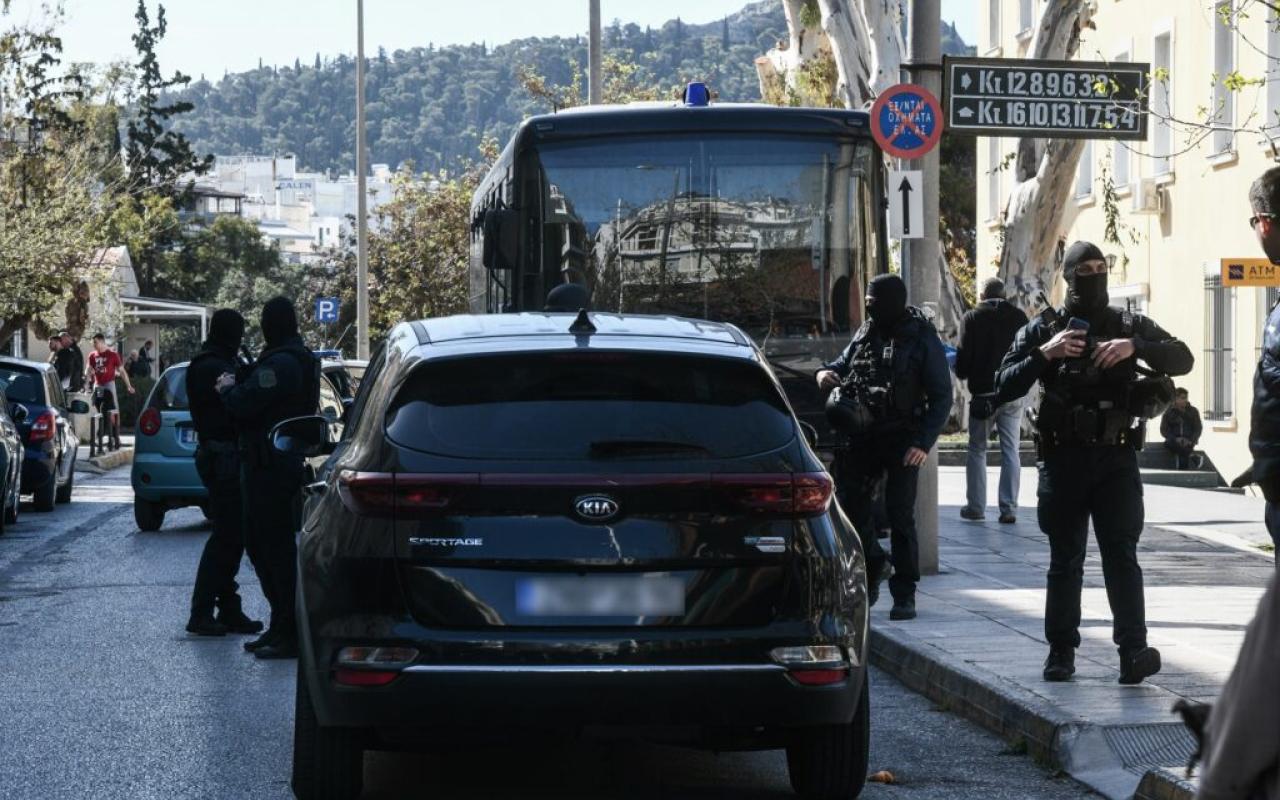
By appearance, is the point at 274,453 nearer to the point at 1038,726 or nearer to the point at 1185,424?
the point at 1038,726

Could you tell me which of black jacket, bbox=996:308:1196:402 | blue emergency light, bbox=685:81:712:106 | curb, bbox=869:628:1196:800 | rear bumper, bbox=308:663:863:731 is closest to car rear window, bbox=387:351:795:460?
rear bumper, bbox=308:663:863:731

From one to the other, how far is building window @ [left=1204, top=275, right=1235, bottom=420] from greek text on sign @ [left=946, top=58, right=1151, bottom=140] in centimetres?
1602

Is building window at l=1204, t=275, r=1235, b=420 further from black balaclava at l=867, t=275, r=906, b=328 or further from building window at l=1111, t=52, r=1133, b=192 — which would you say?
black balaclava at l=867, t=275, r=906, b=328

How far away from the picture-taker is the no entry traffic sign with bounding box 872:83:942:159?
1301 centimetres

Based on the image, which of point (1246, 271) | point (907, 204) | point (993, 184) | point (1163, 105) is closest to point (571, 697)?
point (907, 204)

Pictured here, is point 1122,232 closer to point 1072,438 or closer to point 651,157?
point 651,157

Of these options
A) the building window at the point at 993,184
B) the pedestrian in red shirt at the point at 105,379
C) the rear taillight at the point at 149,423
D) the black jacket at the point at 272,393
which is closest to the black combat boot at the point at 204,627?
the black jacket at the point at 272,393

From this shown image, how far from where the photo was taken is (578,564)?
6.14 m

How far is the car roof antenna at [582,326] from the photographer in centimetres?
685

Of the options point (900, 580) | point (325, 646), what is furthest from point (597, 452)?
point (900, 580)

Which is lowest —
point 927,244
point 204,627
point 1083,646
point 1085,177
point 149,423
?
point 204,627

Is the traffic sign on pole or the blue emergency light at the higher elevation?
the blue emergency light

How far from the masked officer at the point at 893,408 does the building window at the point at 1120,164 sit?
22526 millimetres

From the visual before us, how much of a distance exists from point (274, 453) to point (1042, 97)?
486 cm
